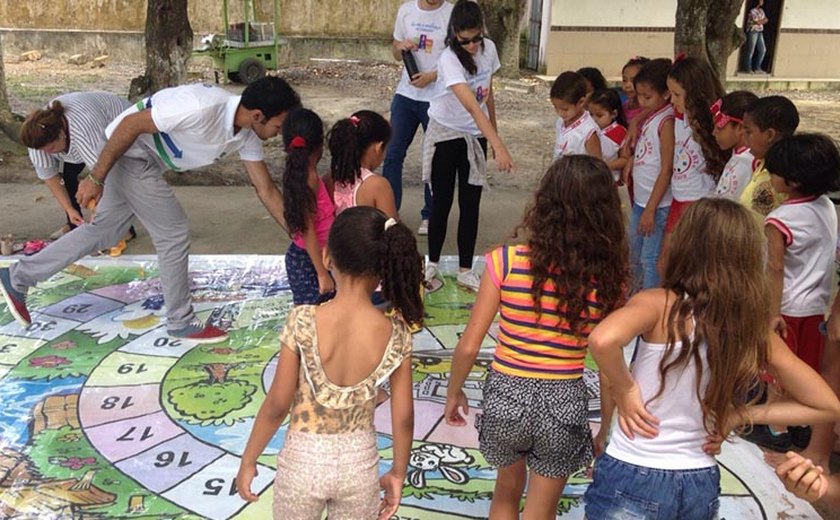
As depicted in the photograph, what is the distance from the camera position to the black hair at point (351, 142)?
110 inches

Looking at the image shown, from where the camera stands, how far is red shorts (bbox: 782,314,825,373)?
276cm

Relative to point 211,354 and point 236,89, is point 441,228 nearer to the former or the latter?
point 211,354

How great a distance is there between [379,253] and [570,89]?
2.14m

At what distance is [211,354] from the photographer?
354 cm

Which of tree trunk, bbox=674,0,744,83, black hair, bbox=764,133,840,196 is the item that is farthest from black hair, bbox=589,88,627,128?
tree trunk, bbox=674,0,744,83

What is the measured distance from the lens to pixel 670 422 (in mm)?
1745

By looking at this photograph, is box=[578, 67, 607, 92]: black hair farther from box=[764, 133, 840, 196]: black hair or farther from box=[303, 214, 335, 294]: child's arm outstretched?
box=[303, 214, 335, 294]: child's arm outstretched

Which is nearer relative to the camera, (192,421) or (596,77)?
(192,421)

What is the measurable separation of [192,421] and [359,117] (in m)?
1.30

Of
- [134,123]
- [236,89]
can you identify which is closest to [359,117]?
[134,123]

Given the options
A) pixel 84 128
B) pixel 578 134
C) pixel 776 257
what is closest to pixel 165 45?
→ pixel 84 128

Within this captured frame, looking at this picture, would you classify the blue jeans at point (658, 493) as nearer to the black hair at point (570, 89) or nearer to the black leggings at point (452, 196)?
the black hair at point (570, 89)

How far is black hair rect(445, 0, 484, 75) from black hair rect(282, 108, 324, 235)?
132 cm

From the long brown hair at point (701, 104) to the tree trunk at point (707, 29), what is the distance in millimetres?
4252
